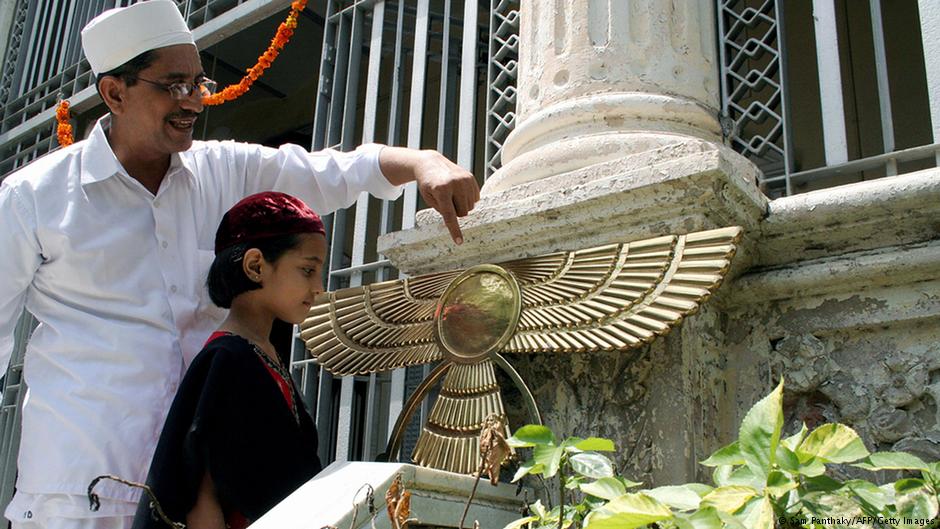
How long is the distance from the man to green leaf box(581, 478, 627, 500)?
882mm

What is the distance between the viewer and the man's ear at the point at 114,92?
2.01 m

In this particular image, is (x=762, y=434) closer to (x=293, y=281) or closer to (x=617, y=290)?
(x=617, y=290)

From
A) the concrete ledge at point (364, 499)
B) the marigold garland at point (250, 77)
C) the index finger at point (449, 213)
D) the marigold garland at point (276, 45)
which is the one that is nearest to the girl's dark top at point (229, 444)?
the concrete ledge at point (364, 499)

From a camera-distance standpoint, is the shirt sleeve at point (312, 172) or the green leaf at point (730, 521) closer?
the green leaf at point (730, 521)

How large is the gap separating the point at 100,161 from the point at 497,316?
915mm

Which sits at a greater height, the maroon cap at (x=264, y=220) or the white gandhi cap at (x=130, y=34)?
the white gandhi cap at (x=130, y=34)

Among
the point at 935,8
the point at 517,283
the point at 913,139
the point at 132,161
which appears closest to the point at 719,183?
the point at 517,283

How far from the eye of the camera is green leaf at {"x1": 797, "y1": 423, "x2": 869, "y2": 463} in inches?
43.2

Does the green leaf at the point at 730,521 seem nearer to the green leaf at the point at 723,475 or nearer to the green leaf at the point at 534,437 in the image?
the green leaf at the point at 723,475

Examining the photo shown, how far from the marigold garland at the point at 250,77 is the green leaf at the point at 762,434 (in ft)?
10.3

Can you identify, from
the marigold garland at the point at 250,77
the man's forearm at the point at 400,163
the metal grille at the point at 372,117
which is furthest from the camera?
the marigold garland at the point at 250,77

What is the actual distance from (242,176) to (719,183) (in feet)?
3.66

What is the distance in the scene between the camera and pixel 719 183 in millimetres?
1839

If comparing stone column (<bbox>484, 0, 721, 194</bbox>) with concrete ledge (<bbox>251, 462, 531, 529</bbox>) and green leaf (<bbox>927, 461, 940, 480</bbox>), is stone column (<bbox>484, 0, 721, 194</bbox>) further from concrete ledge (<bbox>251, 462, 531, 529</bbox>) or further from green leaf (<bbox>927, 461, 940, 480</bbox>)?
green leaf (<bbox>927, 461, 940, 480</bbox>)
